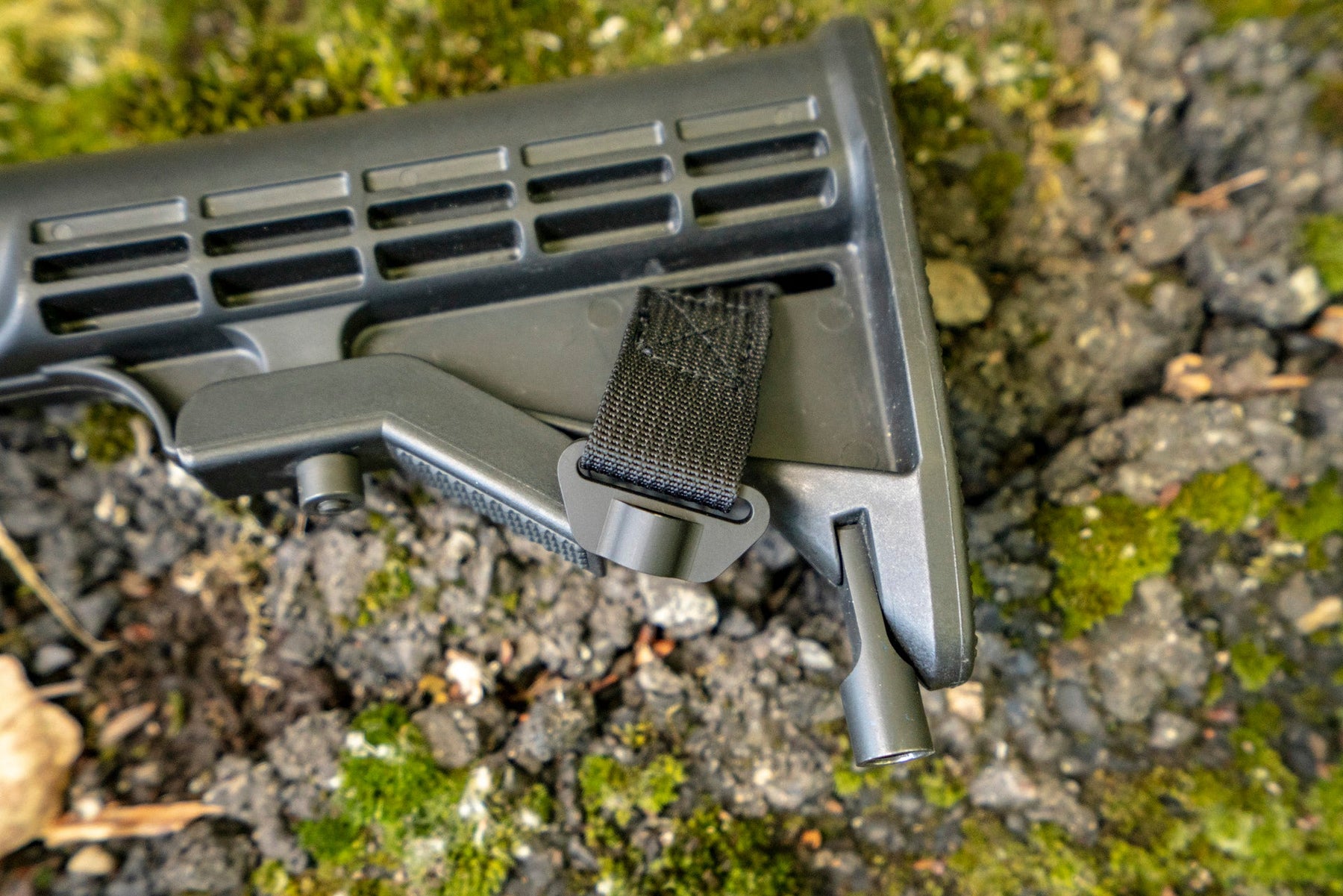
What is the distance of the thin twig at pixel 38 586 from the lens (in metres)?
1.76

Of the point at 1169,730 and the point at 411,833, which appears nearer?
the point at 411,833

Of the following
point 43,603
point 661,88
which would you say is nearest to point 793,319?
point 661,88

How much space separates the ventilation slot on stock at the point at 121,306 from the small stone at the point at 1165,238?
194 cm

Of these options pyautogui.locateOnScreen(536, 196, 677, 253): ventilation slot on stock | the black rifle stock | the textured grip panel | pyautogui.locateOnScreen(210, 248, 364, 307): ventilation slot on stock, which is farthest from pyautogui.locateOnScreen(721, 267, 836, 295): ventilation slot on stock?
pyautogui.locateOnScreen(210, 248, 364, 307): ventilation slot on stock

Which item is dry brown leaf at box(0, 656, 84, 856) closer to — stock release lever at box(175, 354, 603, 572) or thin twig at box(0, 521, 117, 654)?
thin twig at box(0, 521, 117, 654)

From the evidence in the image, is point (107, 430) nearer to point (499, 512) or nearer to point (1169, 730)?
point (499, 512)

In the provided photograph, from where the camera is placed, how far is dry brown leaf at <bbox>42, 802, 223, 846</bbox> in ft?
5.50

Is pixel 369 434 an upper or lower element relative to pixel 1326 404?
upper

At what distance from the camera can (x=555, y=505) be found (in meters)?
1.39

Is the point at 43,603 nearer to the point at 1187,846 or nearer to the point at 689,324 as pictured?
the point at 689,324

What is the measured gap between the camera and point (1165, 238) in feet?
6.48

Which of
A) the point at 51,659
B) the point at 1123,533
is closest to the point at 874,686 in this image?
the point at 1123,533

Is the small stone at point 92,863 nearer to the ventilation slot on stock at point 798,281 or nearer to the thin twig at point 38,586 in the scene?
the thin twig at point 38,586

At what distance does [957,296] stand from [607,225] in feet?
2.61
